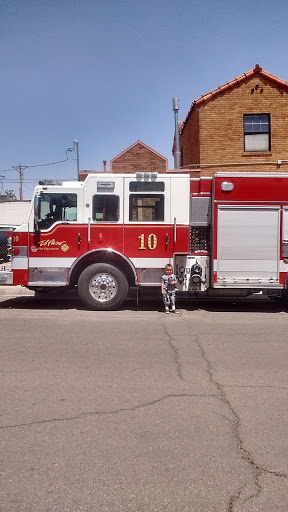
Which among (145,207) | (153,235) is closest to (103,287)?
(153,235)

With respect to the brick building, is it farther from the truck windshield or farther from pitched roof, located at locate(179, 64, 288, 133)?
the truck windshield

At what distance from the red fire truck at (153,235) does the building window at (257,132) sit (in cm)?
818

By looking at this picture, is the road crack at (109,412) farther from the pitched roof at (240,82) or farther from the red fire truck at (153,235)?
the pitched roof at (240,82)

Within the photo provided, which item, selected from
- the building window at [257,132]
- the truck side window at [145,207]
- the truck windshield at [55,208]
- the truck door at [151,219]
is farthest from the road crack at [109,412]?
the building window at [257,132]

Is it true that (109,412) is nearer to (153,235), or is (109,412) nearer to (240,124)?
(153,235)

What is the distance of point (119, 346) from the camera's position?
619 centimetres

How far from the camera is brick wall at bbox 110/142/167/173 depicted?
2011 centimetres

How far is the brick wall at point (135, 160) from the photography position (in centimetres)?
2011

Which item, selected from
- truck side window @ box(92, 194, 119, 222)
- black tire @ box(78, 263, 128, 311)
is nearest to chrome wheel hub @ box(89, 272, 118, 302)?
black tire @ box(78, 263, 128, 311)

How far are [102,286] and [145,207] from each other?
1.84 meters

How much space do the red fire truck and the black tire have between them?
20 millimetres

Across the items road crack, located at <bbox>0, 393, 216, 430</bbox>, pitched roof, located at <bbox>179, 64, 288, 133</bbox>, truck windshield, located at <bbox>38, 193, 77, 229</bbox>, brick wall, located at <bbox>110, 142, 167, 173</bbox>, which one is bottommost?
road crack, located at <bbox>0, 393, 216, 430</bbox>

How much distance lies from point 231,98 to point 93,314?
36.5 ft

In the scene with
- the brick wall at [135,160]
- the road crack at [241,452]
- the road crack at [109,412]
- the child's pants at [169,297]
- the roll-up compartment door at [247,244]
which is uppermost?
the brick wall at [135,160]
